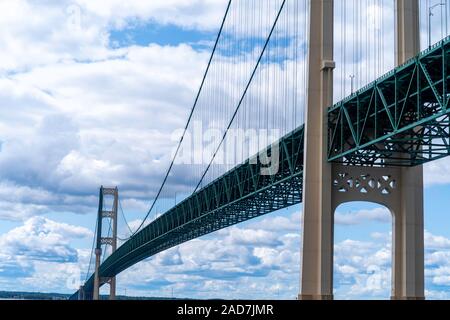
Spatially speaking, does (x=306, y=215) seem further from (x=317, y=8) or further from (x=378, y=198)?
(x=317, y=8)

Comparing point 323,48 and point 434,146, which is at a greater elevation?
point 323,48

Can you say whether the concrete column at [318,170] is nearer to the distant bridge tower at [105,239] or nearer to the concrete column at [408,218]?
the concrete column at [408,218]

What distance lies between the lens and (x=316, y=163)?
1128 inches

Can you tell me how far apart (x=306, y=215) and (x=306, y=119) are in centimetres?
326

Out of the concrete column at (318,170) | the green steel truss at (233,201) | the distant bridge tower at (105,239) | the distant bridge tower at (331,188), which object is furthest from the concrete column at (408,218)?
the distant bridge tower at (105,239)

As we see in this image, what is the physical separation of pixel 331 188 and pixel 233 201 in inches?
586

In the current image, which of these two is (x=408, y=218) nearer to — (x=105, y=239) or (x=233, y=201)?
(x=233, y=201)

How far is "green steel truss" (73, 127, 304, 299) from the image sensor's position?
36.0 meters

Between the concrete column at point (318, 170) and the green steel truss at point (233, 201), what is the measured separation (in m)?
3.65

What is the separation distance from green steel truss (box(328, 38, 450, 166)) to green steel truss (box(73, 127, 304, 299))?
4.38m

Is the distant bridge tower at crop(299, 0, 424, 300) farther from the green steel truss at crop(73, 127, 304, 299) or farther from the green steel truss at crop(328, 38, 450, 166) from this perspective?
the green steel truss at crop(73, 127, 304, 299)
